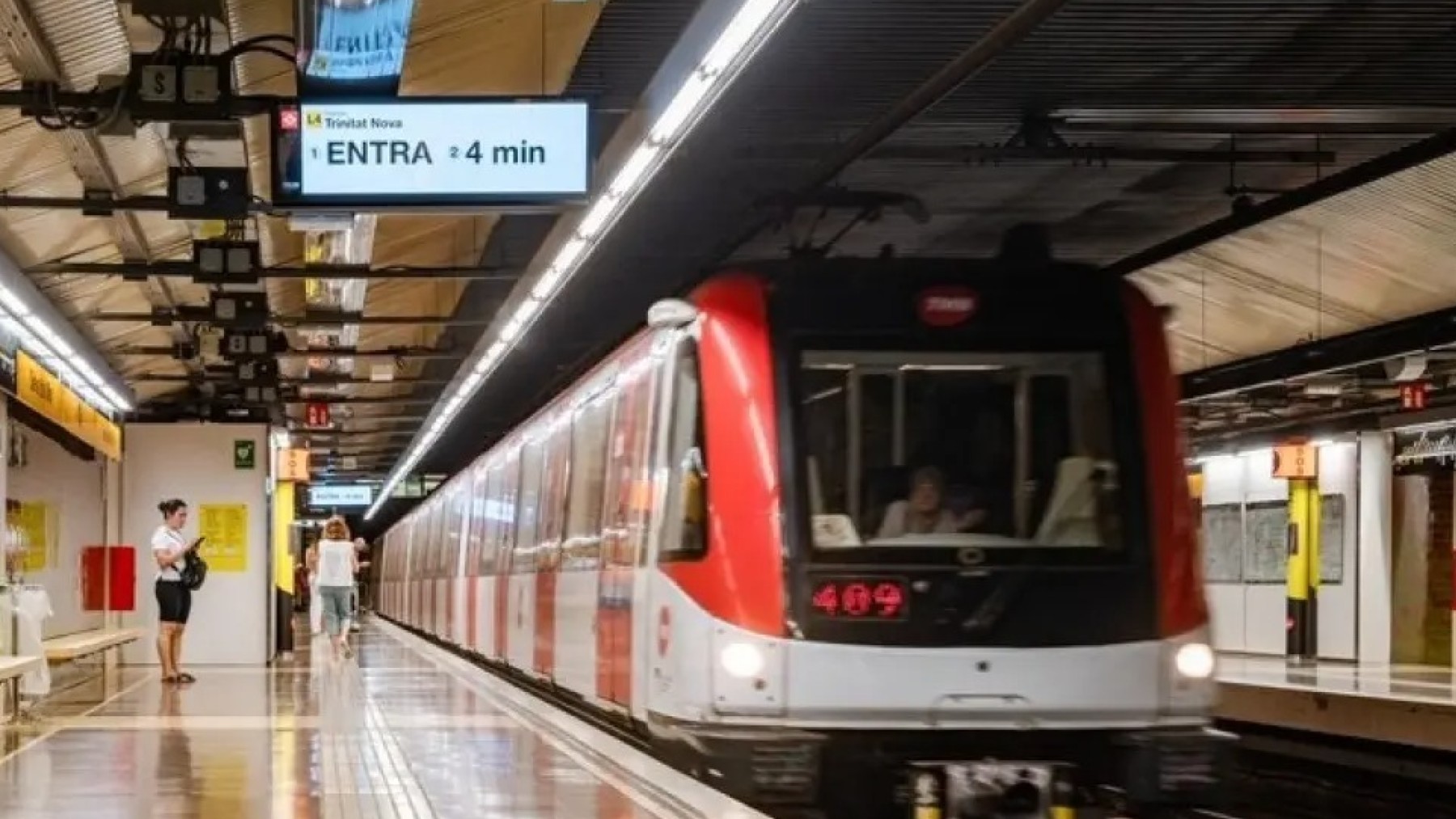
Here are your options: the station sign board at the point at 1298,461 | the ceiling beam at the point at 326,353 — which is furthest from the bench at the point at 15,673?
the station sign board at the point at 1298,461

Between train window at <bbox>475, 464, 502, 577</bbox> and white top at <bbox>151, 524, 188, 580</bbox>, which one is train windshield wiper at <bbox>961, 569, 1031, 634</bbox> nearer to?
white top at <bbox>151, 524, 188, 580</bbox>

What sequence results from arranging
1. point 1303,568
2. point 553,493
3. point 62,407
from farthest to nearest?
point 1303,568 < point 62,407 < point 553,493

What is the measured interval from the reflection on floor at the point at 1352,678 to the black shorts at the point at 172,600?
32.7ft

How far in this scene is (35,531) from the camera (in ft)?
67.8

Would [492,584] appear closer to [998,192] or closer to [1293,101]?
[998,192]

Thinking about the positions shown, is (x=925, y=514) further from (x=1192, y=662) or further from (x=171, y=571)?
(x=171, y=571)

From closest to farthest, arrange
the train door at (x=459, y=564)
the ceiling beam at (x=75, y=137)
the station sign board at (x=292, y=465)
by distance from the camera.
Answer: the ceiling beam at (x=75, y=137) < the train door at (x=459, y=564) < the station sign board at (x=292, y=465)

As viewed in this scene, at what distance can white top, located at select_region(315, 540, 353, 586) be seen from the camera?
2167 centimetres

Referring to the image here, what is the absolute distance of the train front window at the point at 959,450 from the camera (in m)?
8.48

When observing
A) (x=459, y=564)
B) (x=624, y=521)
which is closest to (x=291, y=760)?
(x=624, y=521)

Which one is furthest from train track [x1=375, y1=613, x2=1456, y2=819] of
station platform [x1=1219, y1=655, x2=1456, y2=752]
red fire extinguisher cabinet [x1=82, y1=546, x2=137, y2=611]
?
red fire extinguisher cabinet [x1=82, y1=546, x2=137, y2=611]

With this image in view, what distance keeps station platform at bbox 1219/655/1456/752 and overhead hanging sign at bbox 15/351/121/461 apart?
11.2 meters

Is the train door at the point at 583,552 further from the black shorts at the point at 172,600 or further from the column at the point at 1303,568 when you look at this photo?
the column at the point at 1303,568

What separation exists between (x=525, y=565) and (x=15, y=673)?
5.04 metres
